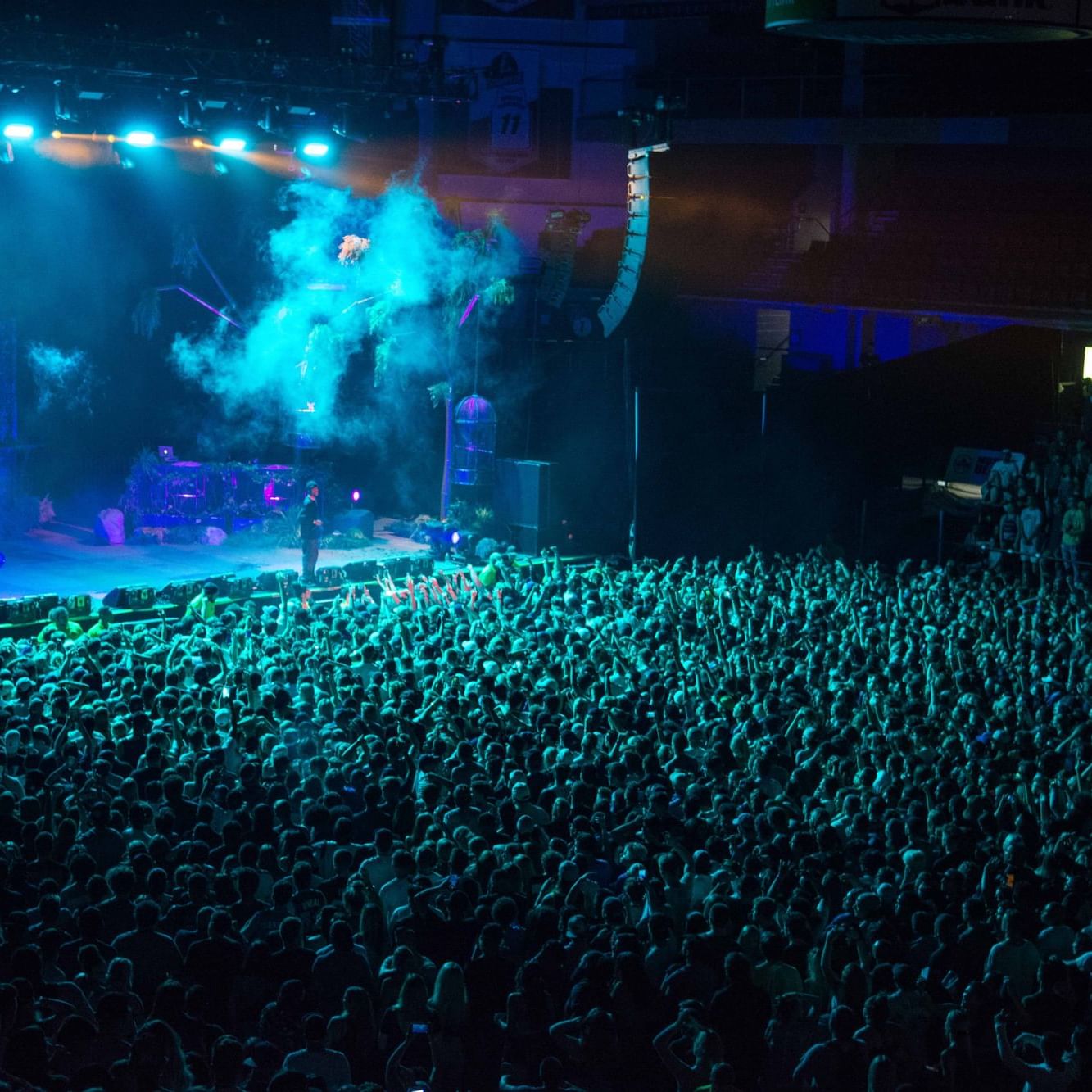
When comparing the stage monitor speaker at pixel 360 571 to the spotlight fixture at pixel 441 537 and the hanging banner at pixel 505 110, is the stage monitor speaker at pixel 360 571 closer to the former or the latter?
the spotlight fixture at pixel 441 537

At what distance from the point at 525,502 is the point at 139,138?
24.3ft

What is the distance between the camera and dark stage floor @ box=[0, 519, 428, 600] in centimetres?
1930

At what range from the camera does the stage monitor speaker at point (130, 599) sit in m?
15.9

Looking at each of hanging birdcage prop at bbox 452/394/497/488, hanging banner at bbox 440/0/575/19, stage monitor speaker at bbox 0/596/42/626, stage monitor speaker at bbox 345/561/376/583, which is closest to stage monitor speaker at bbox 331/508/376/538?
hanging birdcage prop at bbox 452/394/497/488

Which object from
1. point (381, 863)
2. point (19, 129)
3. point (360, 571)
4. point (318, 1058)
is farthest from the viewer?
point (360, 571)

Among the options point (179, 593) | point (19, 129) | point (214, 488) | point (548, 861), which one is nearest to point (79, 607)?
point (179, 593)

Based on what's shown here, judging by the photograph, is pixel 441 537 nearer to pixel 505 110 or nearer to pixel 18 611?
pixel 18 611

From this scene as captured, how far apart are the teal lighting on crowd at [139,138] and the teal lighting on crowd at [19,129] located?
3.97ft

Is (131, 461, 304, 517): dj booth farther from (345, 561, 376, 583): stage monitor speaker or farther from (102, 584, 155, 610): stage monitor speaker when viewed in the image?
(102, 584, 155, 610): stage monitor speaker

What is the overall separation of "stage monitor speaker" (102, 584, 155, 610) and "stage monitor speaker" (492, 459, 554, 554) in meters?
6.79

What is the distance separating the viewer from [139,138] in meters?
20.8

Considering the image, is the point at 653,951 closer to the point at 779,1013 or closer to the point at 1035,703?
the point at 779,1013

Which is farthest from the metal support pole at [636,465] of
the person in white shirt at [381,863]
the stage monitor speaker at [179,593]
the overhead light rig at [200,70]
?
the person in white shirt at [381,863]

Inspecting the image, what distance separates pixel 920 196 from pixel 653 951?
2269 centimetres
